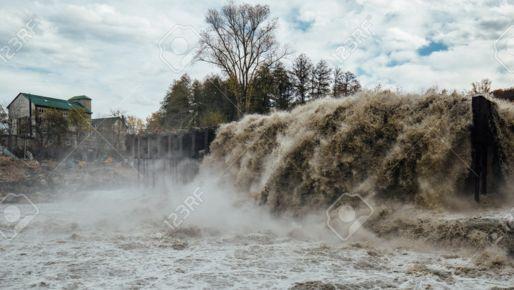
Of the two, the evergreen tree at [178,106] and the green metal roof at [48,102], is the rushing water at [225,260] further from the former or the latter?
the green metal roof at [48,102]

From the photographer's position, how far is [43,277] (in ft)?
15.4

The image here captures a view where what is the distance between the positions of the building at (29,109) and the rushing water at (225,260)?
99.5 ft

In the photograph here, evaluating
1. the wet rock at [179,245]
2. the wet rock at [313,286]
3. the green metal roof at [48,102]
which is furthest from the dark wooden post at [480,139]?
the green metal roof at [48,102]

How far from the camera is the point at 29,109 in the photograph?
38.6 m

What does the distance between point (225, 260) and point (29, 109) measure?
133 feet

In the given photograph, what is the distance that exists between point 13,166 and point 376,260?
2259 centimetres

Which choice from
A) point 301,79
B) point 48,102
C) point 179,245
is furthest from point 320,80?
point 48,102

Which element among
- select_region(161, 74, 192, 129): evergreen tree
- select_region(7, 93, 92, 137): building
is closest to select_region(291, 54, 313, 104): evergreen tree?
select_region(161, 74, 192, 129): evergreen tree

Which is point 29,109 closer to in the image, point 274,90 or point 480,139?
point 274,90

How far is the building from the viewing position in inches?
1323

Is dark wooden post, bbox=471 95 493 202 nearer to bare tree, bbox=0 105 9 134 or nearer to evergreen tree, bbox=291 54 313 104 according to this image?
evergreen tree, bbox=291 54 313 104

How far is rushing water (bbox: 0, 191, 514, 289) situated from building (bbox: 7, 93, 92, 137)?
3032 cm

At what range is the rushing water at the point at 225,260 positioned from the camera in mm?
4383

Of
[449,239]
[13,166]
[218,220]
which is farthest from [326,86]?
[449,239]
